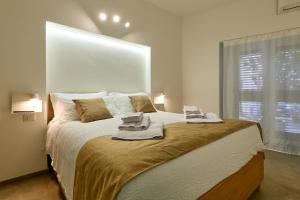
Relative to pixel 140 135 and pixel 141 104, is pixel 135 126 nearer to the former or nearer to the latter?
pixel 140 135

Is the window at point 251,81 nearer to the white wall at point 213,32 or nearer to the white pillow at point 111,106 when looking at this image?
the white wall at point 213,32

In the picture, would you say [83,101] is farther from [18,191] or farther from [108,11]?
[108,11]

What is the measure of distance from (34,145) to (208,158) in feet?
7.14

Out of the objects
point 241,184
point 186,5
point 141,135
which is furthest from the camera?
point 186,5

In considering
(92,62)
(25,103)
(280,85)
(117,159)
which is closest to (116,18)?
(92,62)

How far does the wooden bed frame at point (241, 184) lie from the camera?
1.33 meters

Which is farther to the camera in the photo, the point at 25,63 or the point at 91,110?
the point at 91,110

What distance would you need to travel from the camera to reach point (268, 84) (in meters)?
3.32

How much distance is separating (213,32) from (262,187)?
9.64 ft

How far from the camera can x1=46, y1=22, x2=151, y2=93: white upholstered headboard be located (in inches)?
109

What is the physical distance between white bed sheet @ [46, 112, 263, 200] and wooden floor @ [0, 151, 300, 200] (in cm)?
38

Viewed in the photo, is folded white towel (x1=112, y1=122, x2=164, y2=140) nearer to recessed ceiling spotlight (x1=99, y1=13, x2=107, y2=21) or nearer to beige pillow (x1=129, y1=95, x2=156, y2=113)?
beige pillow (x1=129, y1=95, x2=156, y2=113)

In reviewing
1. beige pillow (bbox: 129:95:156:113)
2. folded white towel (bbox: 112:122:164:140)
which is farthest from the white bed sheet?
beige pillow (bbox: 129:95:156:113)

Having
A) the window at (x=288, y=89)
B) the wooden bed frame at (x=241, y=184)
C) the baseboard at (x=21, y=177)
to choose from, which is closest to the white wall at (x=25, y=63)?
the baseboard at (x=21, y=177)
